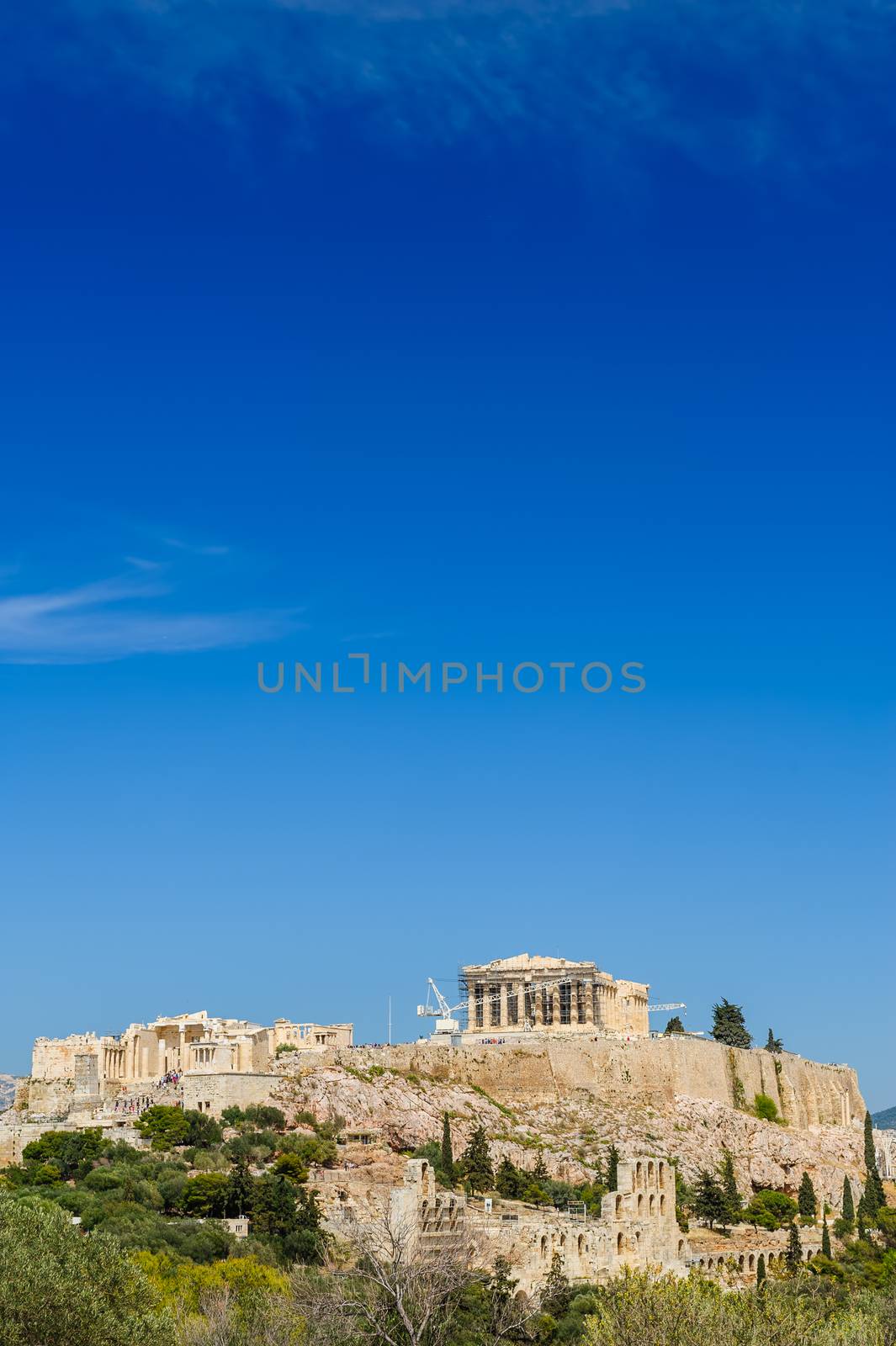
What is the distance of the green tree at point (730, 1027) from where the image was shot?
334 ft

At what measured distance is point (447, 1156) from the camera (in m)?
63.0

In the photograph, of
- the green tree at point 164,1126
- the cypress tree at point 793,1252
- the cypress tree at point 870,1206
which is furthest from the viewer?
the cypress tree at point 870,1206

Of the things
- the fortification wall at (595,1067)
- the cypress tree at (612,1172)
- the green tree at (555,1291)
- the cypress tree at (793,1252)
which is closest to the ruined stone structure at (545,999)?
the fortification wall at (595,1067)

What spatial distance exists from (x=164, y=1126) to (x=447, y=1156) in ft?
35.4

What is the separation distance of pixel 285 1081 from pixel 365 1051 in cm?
773

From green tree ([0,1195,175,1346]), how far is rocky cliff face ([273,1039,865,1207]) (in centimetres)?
3834

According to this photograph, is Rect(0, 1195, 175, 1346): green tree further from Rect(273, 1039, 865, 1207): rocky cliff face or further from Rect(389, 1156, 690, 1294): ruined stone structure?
Rect(273, 1039, 865, 1207): rocky cliff face

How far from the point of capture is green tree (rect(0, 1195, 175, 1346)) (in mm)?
27922

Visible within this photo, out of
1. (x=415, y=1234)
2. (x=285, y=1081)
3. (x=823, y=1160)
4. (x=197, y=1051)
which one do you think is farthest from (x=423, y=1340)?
(x=823, y=1160)

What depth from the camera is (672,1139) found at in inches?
3088

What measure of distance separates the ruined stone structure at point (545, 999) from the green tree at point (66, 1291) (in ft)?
215

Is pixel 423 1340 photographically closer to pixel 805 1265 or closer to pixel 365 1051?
pixel 805 1265

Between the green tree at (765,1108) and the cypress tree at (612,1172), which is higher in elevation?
the green tree at (765,1108)

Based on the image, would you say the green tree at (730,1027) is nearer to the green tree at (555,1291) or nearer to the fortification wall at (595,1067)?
the fortification wall at (595,1067)
